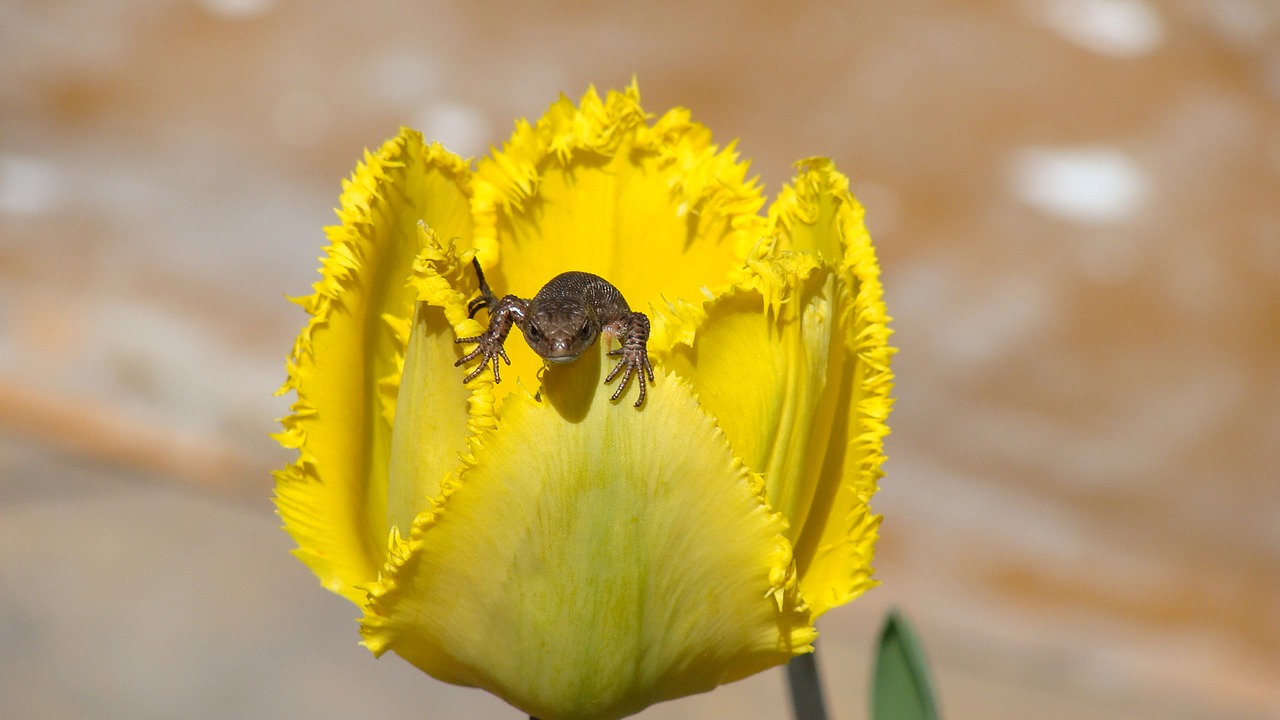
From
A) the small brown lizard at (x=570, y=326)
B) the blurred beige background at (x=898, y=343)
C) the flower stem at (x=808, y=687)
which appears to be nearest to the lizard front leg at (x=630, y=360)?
the small brown lizard at (x=570, y=326)

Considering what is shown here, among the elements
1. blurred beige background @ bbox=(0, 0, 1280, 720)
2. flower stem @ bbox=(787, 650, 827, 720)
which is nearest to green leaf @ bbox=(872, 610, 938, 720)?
flower stem @ bbox=(787, 650, 827, 720)

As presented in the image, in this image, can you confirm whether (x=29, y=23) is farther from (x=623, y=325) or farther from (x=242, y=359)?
(x=623, y=325)

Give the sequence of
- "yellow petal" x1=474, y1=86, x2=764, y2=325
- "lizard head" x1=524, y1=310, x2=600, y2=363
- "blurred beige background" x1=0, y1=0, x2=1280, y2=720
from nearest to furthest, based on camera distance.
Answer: "lizard head" x1=524, y1=310, x2=600, y2=363 < "yellow petal" x1=474, y1=86, x2=764, y2=325 < "blurred beige background" x1=0, y1=0, x2=1280, y2=720

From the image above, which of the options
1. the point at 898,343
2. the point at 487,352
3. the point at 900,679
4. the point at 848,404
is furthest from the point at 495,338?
the point at 898,343

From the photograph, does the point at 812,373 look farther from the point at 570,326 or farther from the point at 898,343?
the point at 898,343

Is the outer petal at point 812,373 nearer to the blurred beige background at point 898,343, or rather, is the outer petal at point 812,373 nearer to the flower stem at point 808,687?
the flower stem at point 808,687

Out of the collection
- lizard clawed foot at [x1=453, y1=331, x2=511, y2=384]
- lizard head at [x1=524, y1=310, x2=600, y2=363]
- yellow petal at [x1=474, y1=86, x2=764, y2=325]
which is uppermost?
yellow petal at [x1=474, y1=86, x2=764, y2=325]

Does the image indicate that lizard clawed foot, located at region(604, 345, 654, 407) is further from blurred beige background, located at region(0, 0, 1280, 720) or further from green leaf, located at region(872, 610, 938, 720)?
blurred beige background, located at region(0, 0, 1280, 720)
